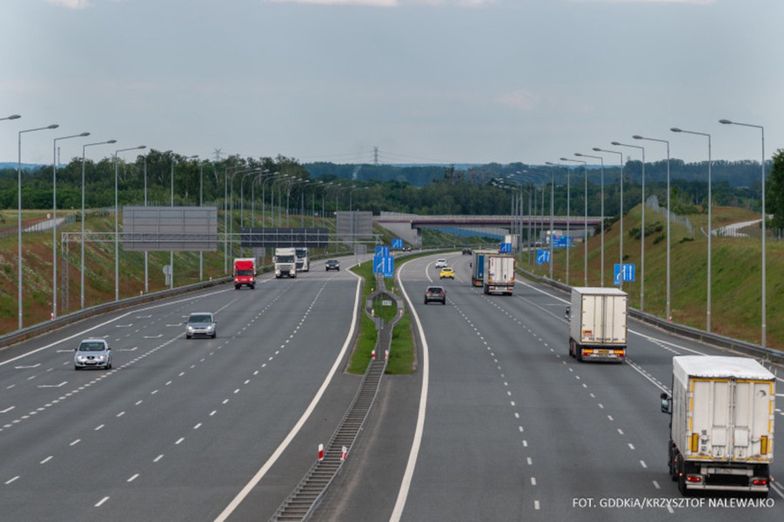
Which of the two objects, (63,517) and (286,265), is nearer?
(63,517)

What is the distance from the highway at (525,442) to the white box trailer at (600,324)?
29.8 inches

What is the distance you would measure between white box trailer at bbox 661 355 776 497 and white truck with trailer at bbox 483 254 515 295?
8786cm

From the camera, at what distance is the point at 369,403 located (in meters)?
50.4

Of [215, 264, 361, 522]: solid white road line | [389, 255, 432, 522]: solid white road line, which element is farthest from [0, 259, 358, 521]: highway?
[389, 255, 432, 522]: solid white road line

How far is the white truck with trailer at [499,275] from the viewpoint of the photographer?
4759 inches

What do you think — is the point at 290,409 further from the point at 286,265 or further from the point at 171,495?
the point at 286,265

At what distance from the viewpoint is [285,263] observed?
502 feet

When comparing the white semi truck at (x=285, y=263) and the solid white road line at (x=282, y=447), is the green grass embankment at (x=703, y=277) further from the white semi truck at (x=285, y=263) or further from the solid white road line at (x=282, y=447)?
the white semi truck at (x=285, y=263)

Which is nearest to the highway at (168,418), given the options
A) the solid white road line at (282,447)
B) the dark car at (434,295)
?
the solid white road line at (282,447)

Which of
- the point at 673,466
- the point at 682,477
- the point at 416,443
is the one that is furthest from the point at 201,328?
the point at 682,477

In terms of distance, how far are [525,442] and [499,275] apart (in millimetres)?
78111

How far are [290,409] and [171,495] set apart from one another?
56.2ft

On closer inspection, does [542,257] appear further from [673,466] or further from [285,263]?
[673,466]

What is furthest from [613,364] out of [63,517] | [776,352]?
[63,517]
